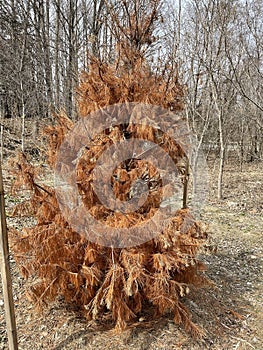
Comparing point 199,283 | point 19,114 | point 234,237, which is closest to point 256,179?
point 234,237

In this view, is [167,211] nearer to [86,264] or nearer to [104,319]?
[86,264]

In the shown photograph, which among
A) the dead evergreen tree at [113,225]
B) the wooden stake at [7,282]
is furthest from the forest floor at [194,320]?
A: the wooden stake at [7,282]

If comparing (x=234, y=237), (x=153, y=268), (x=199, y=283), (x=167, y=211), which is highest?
(x=167, y=211)

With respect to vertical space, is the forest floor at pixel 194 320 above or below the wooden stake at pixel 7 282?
below

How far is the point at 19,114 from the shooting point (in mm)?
13703

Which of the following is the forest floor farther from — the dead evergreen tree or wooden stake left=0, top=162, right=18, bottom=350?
wooden stake left=0, top=162, right=18, bottom=350

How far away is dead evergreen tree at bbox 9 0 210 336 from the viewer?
7.47 ft

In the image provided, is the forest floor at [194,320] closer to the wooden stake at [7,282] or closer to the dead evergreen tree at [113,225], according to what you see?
the dead evergreen tree at [113,225]

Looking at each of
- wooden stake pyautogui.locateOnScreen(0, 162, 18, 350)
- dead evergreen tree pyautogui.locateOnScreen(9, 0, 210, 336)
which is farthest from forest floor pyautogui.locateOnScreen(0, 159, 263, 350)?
wooden stake pyautogui.locateOnScreen(0, 162, 18, 350)

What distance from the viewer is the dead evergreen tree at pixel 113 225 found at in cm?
228

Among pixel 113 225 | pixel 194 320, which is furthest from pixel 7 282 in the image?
pixel 194 320

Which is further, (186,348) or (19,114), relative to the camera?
(19,114)

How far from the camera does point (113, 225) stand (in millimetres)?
2277

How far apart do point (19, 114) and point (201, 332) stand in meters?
13.3
